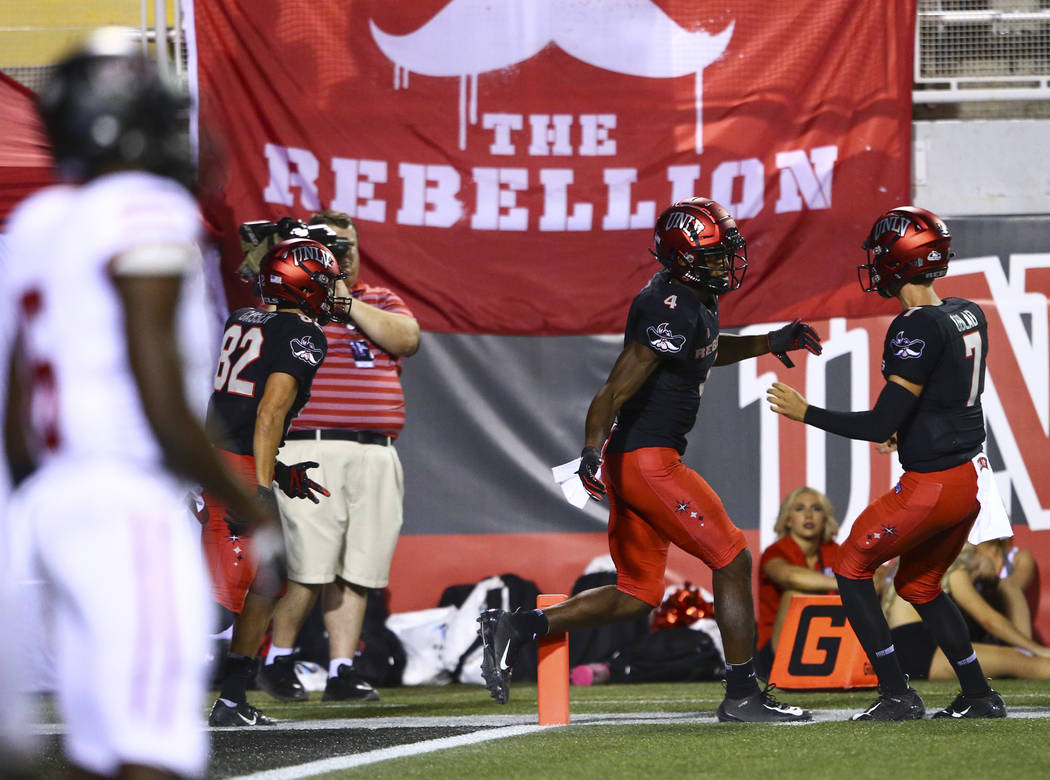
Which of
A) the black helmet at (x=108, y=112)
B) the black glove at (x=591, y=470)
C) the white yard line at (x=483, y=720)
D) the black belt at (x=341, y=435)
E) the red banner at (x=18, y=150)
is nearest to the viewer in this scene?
the black helmet at (x=108, y=112)

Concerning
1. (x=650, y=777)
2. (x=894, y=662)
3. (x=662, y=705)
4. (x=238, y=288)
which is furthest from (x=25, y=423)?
(x=238, y=288)

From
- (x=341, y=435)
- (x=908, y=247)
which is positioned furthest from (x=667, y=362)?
(x=341, y=435)

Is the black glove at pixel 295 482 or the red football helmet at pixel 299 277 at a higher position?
the red football helmet at pixel 299 277

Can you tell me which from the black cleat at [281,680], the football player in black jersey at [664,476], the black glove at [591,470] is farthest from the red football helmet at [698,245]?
the black cleat at [281,680]

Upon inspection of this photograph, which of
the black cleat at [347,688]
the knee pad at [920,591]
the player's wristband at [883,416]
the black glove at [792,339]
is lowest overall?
the black cleat at [347,688]

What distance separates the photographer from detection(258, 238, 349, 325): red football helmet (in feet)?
19.4

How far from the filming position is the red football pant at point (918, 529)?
5.34 m

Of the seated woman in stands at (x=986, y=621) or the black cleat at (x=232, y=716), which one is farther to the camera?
the seated woman in stands at (x=986, y=621)

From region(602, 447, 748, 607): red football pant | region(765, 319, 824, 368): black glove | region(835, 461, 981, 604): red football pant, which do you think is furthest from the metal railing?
region(602, 447, 748, 607): red football pant

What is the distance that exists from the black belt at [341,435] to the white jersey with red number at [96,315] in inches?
197

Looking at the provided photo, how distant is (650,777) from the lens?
409cm

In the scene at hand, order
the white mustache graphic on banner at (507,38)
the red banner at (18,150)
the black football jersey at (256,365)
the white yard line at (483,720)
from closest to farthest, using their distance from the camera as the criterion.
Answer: the white yard line at (483,720)
the black football jersey at (256,365)
the red banner at (18,150)
the white mustache graphic on banner at (507,38)

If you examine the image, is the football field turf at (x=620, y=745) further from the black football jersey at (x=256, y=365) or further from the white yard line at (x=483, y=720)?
the black football jersey at (x=256, y=365)

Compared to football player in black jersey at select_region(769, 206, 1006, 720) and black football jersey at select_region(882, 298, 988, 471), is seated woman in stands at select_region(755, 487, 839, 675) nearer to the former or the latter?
football player in black jersey at select_region(769, 206, 1006, 720)
